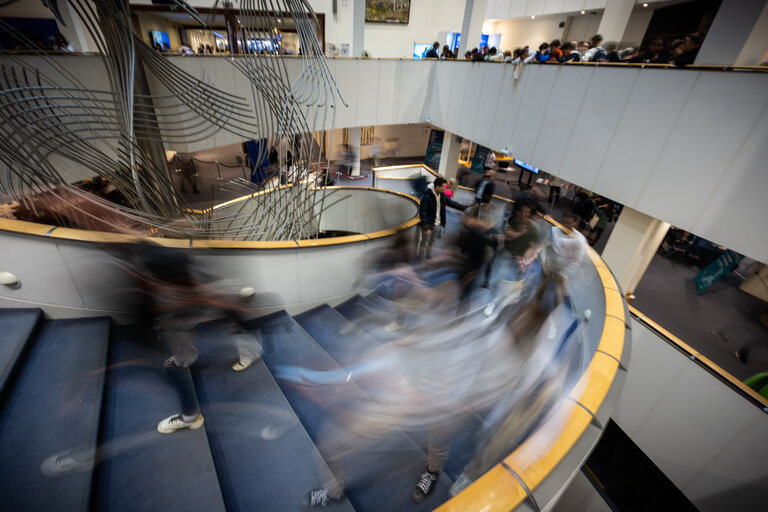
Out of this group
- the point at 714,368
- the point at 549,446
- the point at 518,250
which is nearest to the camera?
the point at 549,446

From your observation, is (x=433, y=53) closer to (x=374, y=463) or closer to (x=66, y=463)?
(x=374, y=463)

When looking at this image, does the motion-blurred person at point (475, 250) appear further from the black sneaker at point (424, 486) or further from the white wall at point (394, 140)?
the white wall at point (394, 140)

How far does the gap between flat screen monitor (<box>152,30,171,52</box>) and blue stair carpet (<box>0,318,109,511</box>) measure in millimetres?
14559

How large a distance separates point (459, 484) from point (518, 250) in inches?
68.9

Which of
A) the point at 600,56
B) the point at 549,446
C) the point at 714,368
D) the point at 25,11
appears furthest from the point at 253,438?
the point at 25,11

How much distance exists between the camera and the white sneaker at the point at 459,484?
1.66 meters

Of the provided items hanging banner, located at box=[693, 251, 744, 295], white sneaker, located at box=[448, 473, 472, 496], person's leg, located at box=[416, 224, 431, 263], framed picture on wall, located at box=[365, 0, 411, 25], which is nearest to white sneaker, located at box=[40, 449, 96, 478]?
white sneaker, located at box=[448, 473, 472, 496]

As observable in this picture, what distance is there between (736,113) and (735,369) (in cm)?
362

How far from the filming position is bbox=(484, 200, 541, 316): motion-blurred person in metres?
2.61

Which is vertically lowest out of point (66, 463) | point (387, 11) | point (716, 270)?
point (716, 270)

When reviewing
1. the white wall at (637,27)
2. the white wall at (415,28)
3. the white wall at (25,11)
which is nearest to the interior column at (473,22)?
the white wall at (415,28)

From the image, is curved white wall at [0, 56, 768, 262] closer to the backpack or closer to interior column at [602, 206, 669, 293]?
the backpack

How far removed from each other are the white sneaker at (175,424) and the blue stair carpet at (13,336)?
76 centimetres

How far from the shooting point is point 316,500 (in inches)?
63.4
